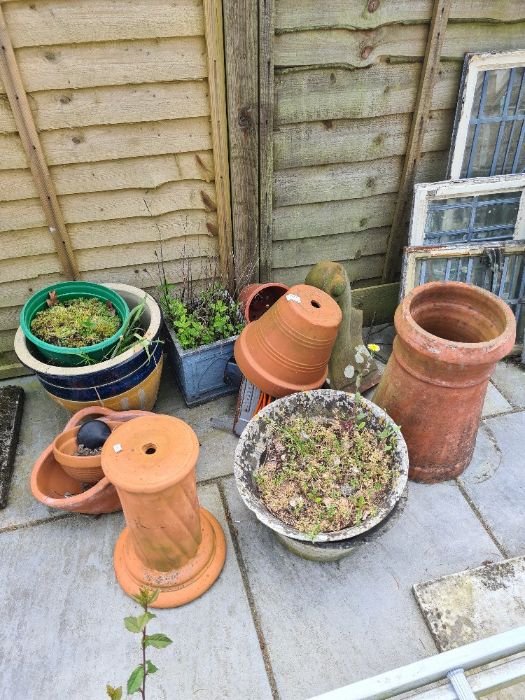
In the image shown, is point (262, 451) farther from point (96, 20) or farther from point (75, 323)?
point (96, 20)

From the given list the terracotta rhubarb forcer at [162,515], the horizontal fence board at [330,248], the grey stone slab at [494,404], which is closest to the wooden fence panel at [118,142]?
the horizontal fence board at [330,248]

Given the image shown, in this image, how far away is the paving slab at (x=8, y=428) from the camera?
276 cm

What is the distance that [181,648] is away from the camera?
2.16m

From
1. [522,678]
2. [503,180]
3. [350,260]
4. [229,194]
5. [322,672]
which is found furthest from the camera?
[350,260]

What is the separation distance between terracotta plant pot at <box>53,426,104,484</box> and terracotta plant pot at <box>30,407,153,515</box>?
0.13 feet

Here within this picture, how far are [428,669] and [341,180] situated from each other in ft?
8.63

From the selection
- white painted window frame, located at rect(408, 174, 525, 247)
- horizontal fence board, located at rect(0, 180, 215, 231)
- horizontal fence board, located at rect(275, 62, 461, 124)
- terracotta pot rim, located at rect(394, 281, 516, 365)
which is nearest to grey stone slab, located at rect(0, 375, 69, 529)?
horizontal fence board, located at rect(0, 180, 215, 231)

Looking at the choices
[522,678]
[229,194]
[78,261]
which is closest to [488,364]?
[522,678]

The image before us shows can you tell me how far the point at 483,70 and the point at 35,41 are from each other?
7.82ft

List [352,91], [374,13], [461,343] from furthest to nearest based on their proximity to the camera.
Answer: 1. [352,91]
2. [374,13]
3. [461,343]

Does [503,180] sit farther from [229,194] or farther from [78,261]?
[78,261]

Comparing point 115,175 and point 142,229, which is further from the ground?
point 115,175

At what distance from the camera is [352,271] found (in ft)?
11.7

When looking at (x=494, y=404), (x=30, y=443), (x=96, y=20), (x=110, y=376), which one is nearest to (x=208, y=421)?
(x=110, y=376)
